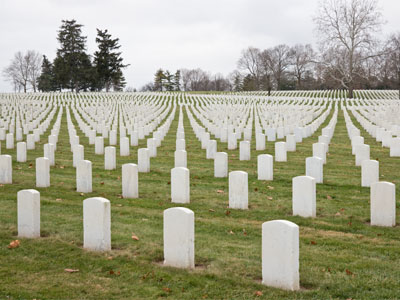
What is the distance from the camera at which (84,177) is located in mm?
9523

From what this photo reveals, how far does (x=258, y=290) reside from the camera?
15.5 ft

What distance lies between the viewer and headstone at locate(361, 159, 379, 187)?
926 centimetres

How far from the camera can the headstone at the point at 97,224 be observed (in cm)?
577

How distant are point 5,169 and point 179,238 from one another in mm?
6571

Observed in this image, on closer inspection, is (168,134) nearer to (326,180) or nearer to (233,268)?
(326,180)

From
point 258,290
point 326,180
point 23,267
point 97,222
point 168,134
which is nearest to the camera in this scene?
point 258,290

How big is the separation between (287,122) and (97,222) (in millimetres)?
18130

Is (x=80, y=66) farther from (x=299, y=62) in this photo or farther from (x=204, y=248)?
(x=204, y=248)

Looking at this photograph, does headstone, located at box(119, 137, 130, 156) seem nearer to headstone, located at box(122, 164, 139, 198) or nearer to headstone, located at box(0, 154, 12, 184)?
headstone, located at box(0, 154, 12, 184)

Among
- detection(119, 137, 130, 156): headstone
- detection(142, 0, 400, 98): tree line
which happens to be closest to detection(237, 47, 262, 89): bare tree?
detection(142, 0, 400, 98): tree line

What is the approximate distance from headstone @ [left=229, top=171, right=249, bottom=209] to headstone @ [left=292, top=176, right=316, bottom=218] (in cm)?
90

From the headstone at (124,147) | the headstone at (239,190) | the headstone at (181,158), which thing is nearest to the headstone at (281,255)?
the headstone at (239,190)

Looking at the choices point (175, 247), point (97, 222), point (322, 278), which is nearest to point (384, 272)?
point (322, 278)

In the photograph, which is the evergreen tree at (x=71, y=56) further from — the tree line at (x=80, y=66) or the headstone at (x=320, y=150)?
the headstone at (x=320, y=150)
